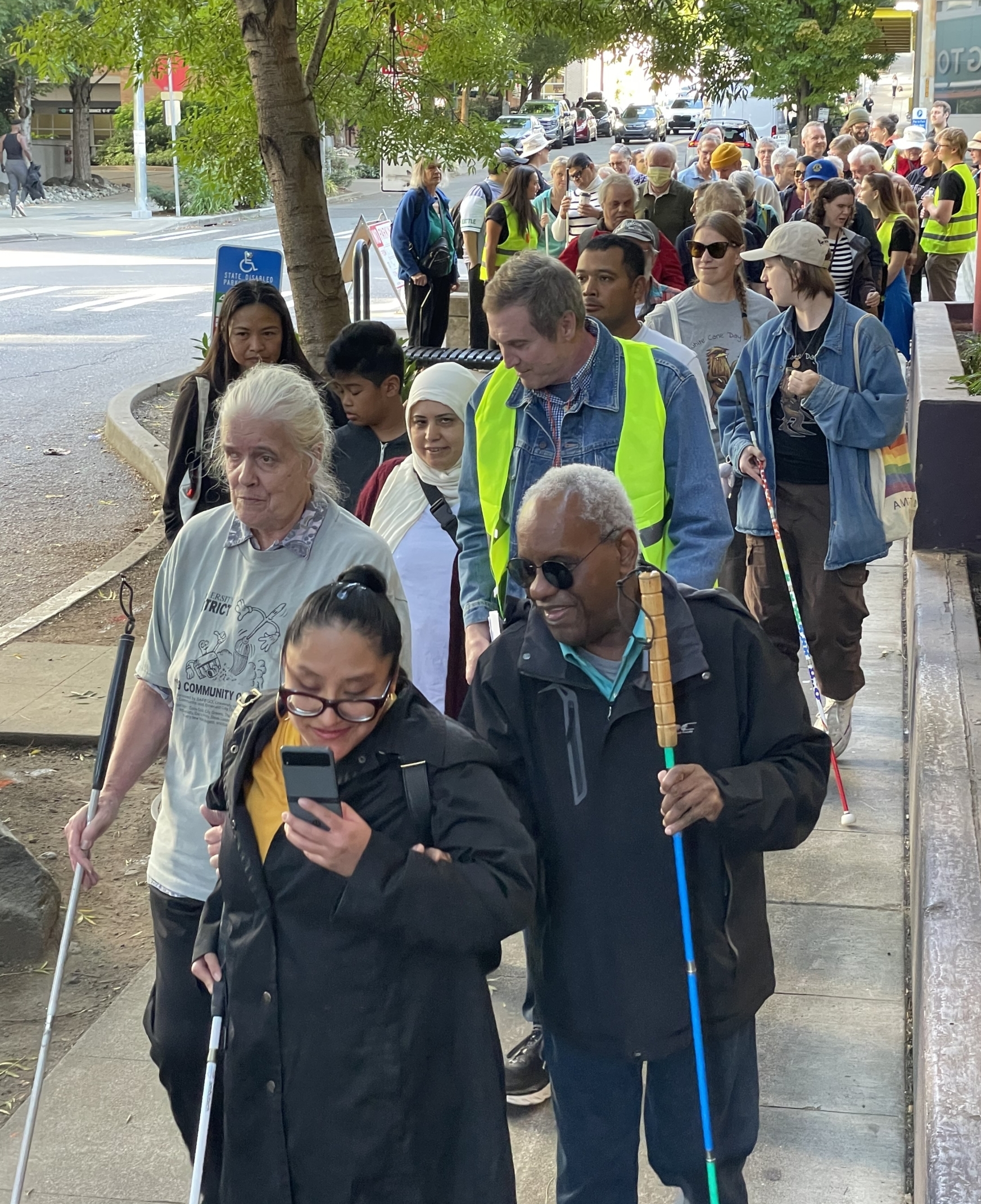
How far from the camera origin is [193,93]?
11.0 metres

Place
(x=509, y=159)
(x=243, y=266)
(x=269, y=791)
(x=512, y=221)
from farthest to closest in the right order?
(x=509, y=159) < (x=512, y=221) < (x=243, y=266) < (x=269, y=791)

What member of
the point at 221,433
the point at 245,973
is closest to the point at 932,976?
the point at 245,973

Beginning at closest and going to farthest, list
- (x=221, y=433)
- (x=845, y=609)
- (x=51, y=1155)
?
(x=221, y=433), (x=51, y=1155), (x=845, y=609)

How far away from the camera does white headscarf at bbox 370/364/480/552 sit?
470 cm

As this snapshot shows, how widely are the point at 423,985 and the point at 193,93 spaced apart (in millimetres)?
9494

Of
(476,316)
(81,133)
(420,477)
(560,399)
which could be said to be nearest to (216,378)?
(420,477)

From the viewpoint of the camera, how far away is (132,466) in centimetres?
1327

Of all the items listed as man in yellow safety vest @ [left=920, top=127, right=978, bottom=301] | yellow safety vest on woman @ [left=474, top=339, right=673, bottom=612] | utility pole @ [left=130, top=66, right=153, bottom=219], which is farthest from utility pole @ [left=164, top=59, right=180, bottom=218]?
yellow safety vest on woman @ [left=474, top=339, right=673, bottom=612]

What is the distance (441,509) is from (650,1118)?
1.99 m

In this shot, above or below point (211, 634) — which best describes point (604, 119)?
above

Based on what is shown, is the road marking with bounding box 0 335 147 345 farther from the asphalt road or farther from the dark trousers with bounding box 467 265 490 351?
the dark trousers with bounding box 467 265 490 351

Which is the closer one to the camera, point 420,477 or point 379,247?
point 420,477

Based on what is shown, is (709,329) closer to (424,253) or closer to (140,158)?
(424,253)

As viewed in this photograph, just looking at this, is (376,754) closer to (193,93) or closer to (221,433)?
(221,433)
